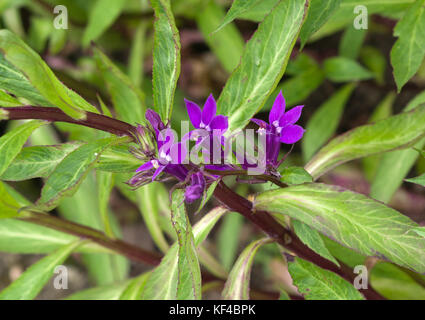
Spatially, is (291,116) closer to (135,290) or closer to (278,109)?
(278,109)

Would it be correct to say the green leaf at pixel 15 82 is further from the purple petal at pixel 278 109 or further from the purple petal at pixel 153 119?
the purple petal at pixel 278 109

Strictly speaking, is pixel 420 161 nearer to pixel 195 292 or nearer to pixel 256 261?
pixel 256 261

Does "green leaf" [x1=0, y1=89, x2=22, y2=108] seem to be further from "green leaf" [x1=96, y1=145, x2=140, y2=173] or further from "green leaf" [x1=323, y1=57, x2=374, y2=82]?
"green leaf" [x1=323, y1=57, x2=374, y2=82]

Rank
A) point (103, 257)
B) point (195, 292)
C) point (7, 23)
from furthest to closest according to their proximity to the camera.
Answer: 1. point (7, 23)
2. point (103, 257)
3. point (195, 292)

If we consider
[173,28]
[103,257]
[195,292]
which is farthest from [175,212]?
[103,257]

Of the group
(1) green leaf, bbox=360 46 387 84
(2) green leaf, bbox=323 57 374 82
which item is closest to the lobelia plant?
(2) green leaf, bbox=323 57 374 82
